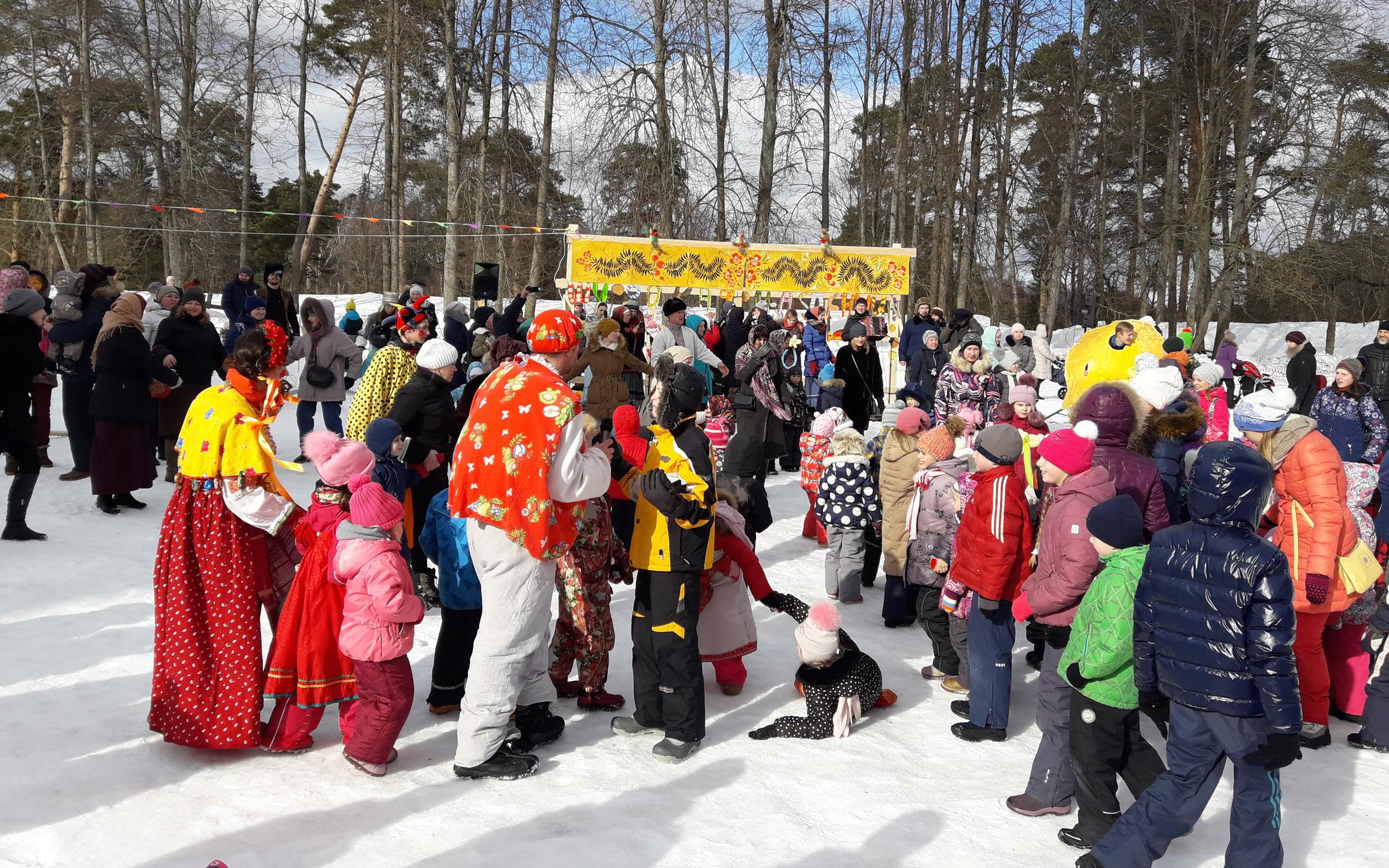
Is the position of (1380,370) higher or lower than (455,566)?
higher

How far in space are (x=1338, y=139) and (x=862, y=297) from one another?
15.6 m

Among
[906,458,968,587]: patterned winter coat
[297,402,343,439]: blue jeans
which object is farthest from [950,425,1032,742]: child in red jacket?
[297,402,343,439]: blue jeans

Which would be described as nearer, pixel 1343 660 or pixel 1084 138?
pixel 1343 660

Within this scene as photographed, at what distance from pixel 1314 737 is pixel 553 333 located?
160 inches

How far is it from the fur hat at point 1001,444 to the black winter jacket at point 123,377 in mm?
6282

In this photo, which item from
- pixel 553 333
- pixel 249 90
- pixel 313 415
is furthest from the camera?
pixel 249 90

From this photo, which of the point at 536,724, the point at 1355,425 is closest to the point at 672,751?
the point at 536,724

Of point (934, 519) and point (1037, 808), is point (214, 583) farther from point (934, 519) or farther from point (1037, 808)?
point (934, 519)

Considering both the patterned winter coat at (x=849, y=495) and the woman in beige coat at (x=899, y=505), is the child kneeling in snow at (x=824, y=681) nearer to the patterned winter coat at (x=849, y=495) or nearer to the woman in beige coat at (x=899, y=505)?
the woman in beige coat at (x=899, y=505)

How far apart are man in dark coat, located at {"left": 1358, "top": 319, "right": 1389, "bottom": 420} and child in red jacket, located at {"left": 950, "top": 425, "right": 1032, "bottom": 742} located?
29.7 ft

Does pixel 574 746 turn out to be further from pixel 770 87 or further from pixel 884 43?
pixel 884 43

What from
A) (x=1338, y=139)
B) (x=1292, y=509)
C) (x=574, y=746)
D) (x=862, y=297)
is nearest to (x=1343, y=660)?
(x=1292, y=509)

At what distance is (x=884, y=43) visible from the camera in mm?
27219

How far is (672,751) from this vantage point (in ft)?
13.8
